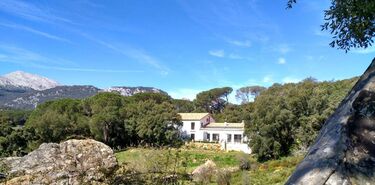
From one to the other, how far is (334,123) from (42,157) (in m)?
6.70

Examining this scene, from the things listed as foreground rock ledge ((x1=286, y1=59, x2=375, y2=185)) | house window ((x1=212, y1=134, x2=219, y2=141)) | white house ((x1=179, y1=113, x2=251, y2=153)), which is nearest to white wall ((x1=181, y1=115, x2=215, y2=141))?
white house ((x1=179, y1=113, x2=251, y2=153))

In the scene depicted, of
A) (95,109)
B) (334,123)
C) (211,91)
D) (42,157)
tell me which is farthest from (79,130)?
(334,123)

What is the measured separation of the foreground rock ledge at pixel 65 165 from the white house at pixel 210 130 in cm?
5915

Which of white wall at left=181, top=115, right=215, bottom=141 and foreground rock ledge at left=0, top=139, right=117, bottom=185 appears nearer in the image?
foreground rock ledge at left=0, top=139, right=117, bottom=185

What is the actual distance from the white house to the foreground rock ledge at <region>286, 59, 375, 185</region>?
211 ft

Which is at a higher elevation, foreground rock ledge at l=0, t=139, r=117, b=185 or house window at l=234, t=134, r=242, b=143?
foreground rock ledge at l=0, t=139, r=117, b=185

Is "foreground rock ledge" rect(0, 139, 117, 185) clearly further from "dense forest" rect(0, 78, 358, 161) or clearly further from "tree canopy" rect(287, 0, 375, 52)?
"dense forest" rect(0, 78, 358, 161)

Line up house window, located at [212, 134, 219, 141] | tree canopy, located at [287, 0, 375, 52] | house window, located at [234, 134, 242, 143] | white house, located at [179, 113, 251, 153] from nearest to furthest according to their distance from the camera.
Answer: tree canopy, located at [287, 0, 375, 52] → house window, located at [234, 134, 242, 143] → white house, located at [179, 113, 251, 153] → house window, located at [212, 134, 219, 141]

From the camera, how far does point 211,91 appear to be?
10306 cm

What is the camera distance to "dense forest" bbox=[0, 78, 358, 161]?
142ft

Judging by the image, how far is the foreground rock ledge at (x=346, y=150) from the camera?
192 cm

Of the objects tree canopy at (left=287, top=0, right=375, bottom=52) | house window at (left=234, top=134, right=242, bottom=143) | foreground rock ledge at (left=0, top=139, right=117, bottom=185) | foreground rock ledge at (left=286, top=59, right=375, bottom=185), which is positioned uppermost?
tree canopy at (left=287, top=0, right=375, bottom=52)

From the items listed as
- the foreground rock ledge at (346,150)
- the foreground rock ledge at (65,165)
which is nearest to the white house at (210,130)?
the foreground rock ledge at (65,165)

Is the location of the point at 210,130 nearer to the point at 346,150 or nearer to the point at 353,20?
the point at 353,20
